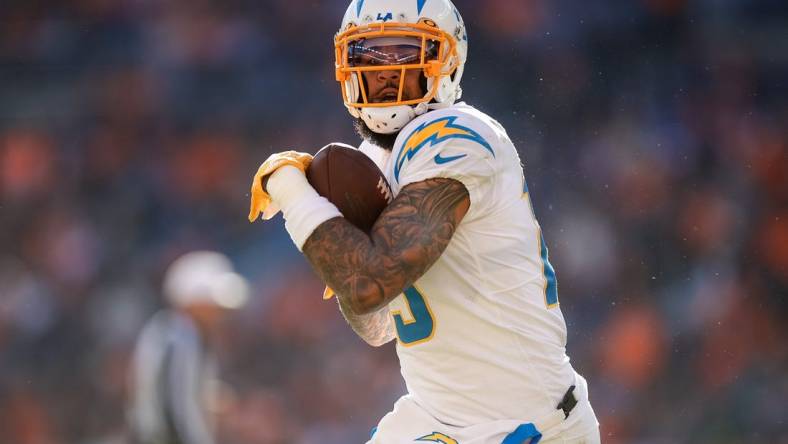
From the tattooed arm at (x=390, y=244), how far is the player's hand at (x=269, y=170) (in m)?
0.23

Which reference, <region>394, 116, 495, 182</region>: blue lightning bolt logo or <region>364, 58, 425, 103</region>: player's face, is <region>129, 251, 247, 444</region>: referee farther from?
<region>394, 116, 495, 182</region>: blue lightning bolt logo

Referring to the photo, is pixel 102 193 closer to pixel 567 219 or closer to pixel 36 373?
pixel 36 373

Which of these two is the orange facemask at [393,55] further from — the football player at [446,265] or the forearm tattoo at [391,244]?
the forearm tattoo at [391,244]

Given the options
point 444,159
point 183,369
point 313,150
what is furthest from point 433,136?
point 313,150

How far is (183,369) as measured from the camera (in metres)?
4.98

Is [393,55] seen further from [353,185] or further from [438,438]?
[438,438]

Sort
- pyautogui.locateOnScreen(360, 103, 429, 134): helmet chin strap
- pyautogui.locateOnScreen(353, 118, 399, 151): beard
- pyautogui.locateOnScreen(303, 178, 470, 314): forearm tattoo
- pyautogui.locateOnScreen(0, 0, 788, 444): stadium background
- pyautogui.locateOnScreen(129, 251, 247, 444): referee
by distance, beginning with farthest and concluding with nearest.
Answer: pyautogui.locateOnScreen(0, 0, 788, 444): stadium background → pyautogui.locateOnScreen(129, 251, 247, 444): referee → pyautogui.locateOnScreen(353, 118, 399, 151): beard → pyautogui.locateOnScreen(360, 103, 429, 134): helmet chin strap → pyautogui.locateOnScreen(303, 178, 470, 314): forearm tattoo

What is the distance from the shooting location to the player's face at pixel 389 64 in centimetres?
280

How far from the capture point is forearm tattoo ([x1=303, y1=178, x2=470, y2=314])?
2.41 metres

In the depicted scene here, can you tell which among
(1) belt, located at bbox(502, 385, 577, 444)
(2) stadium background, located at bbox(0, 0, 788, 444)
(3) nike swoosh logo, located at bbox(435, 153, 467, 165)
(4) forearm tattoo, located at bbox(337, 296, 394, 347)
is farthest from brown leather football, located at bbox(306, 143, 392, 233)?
(2) stadium background, located at bbox(0, 0, 788, 444)

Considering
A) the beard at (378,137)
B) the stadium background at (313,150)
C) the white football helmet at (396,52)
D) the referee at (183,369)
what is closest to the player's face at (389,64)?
the white football helmet at (396,52)

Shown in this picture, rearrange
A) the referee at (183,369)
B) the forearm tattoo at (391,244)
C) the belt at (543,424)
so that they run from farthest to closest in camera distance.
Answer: the referee at (183,369) < the belt at (543,424) < the forearm tattoo at (391,244)

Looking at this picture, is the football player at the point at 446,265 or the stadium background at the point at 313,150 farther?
the stadium background at the point at 313,150

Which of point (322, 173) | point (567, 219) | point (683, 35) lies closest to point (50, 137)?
point (567, 219)
